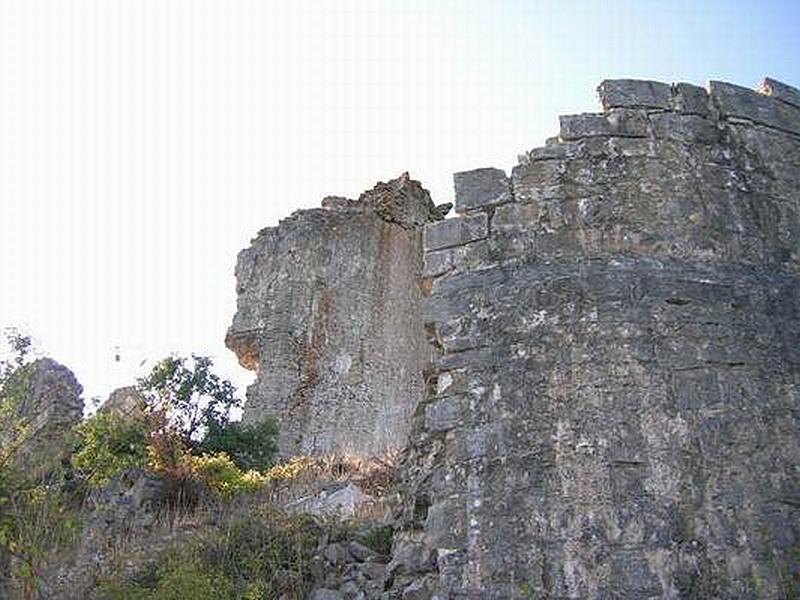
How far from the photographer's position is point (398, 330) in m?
16.1

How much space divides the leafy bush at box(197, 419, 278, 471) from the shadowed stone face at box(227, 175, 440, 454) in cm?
200

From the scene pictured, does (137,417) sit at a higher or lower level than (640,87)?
lower

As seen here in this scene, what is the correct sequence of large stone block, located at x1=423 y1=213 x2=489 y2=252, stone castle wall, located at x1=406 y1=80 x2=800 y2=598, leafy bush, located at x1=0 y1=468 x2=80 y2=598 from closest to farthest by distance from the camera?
1. stone castle wall, located at x1=406 y1=80 x2=800 y2=598
2. large stone block, located at x1=423 y1=213 x2=489 y2=252
3. leafy bush, located at x1=0 y1=468 x2=80 y2=598

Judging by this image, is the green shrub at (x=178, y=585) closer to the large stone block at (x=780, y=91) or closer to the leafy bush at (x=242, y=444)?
the large stone block at (x=780, y=91)

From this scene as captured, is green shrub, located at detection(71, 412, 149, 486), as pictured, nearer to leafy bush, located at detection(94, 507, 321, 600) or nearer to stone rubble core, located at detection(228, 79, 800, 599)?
leafy bush, located at detection(94, 507, 321, 600)

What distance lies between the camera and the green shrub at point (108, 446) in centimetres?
889

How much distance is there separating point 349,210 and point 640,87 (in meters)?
11.4

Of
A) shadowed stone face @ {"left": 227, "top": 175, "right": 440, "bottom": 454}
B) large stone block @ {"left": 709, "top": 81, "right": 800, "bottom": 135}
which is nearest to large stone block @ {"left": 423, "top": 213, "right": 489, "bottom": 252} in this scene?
large stone block @ {"left": 709, "top": 81, "right": 800, "bottom": 135}

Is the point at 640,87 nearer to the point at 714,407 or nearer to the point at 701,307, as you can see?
the point at 701,307

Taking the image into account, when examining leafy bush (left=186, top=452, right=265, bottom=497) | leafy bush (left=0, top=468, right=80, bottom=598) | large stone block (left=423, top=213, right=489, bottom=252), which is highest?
large stone block (left=423, top=213, right=489, bottom=252)

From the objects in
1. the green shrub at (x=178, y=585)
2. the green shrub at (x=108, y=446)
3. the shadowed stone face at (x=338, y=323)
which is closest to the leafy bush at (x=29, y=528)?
the green shrub at (x=178, y=585)

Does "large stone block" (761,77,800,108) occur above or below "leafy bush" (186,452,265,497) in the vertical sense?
above

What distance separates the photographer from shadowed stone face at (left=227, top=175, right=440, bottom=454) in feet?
47.8

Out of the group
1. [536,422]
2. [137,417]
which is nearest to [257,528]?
[536,422]
